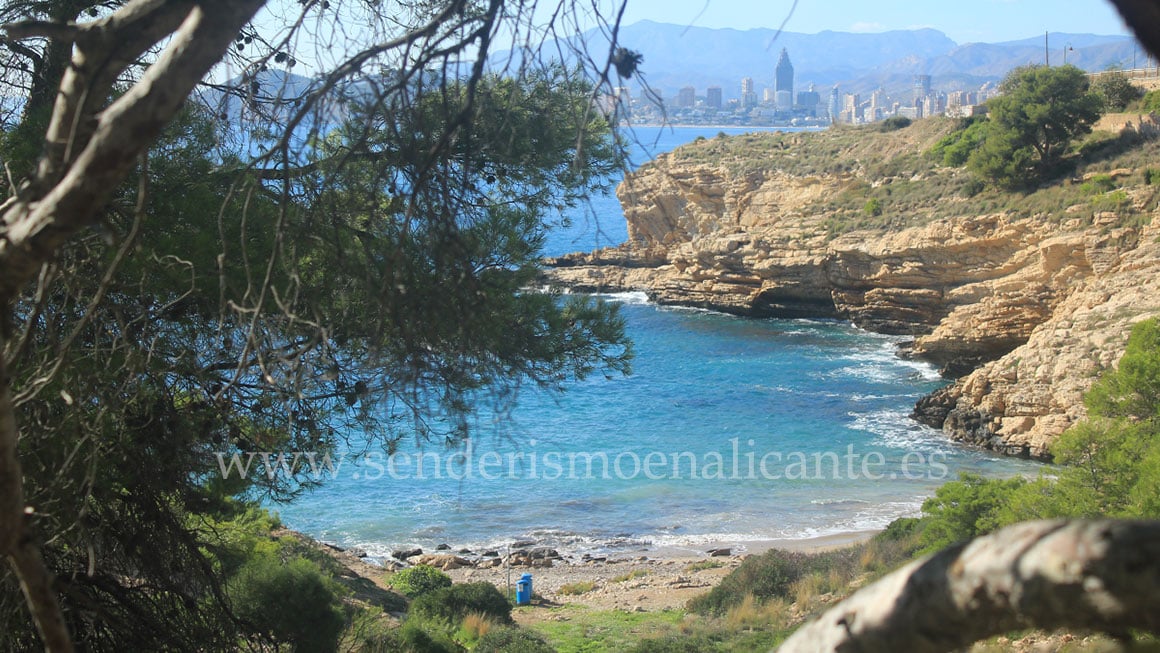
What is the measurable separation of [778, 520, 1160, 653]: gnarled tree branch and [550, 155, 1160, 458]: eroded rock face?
25.2 ft

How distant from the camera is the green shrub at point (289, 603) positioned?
20.0 ft

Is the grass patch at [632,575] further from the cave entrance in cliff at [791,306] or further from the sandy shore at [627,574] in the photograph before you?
the cave entrance in cliff at [791,306]

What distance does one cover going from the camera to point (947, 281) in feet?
89.7

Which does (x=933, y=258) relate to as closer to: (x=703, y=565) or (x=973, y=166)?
(x=973, y=166)

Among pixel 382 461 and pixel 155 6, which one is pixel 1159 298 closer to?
pixel 382 461

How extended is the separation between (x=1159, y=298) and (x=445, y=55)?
66.5 ft

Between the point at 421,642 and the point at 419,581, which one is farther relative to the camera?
the point at 419,581

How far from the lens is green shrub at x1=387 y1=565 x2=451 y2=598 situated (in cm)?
1241

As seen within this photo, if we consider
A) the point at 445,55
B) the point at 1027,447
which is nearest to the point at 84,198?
the point at 445,55

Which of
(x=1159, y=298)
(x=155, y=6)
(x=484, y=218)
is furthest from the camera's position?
(x=1159, y=298)

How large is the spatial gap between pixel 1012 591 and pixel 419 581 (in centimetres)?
1202

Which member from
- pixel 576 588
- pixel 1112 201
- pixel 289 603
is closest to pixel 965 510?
pixel 576 588

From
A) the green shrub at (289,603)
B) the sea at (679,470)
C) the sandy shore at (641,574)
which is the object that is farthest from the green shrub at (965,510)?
the green shrub at (289,603)

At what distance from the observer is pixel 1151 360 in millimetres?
10797
